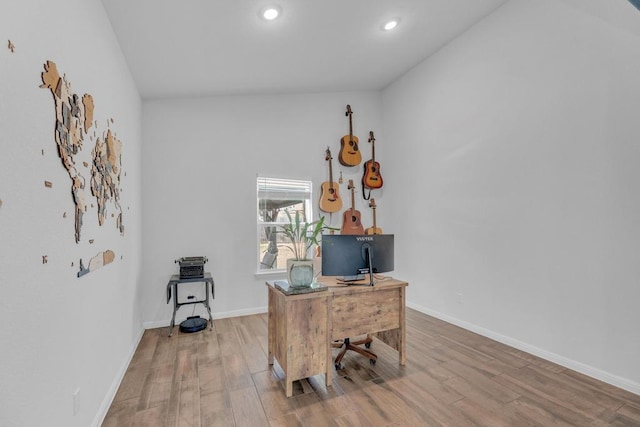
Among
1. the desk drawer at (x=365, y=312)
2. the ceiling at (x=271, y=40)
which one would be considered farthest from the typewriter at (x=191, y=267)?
the ceiling at (x=271, y=40)

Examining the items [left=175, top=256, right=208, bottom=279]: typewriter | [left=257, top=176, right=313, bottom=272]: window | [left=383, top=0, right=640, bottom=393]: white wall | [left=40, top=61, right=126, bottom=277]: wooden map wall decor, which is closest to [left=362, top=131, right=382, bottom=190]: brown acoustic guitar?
[left=383, top=0, right=640, bottom=393]: white wall

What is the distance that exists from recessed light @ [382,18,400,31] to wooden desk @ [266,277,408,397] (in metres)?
2.57

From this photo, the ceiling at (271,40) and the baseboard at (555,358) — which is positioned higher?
the ceiling at (271,40)

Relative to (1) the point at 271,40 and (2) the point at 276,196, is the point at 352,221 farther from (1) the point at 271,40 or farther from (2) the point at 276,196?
(1) the point at 271,40

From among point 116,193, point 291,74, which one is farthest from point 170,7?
point 291,74

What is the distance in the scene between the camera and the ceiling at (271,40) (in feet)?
7.82

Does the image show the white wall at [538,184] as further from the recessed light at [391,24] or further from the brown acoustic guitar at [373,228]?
the recessed light at [391,24]

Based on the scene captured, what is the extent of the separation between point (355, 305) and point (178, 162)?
9.43 feet

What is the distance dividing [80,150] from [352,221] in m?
3.53

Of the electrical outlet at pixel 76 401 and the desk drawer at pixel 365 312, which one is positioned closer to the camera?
the electrical outlet at pixel 76 401

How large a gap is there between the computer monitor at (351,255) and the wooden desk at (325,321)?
14 cm

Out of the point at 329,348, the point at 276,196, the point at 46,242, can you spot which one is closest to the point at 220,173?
the point at 276,196

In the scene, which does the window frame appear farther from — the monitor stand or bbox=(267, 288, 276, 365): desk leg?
the monitor stand

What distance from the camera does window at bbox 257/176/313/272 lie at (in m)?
4.38
